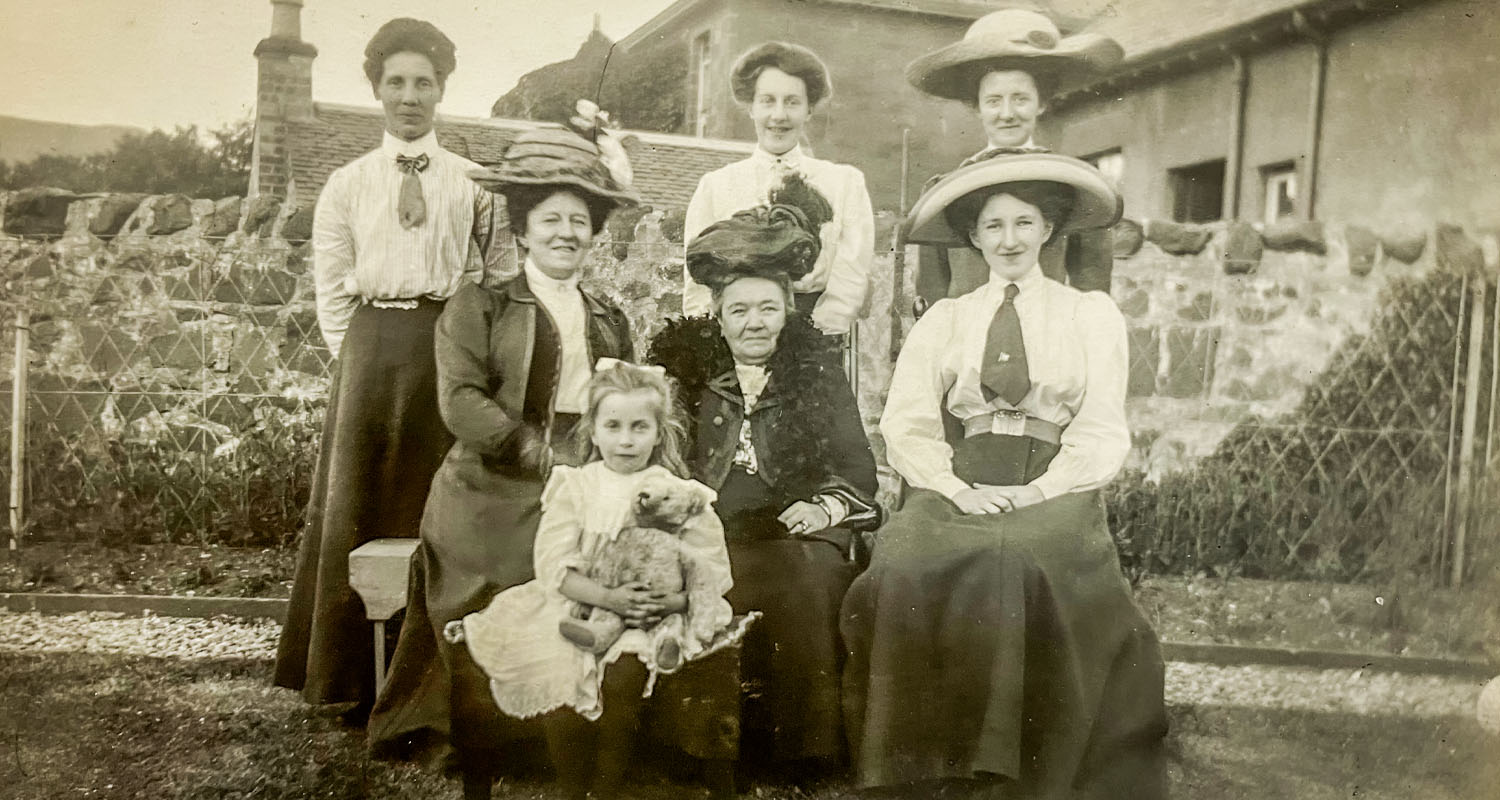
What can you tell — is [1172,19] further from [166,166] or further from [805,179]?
[166,166]

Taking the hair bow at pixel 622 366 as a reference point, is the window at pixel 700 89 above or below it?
above

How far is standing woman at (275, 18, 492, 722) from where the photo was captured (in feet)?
12.4

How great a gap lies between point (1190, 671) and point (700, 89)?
9.11 feet

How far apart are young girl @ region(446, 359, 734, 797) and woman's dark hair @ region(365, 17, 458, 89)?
3.78 ft

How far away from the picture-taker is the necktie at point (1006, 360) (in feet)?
12.7

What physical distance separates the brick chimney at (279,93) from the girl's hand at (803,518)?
80.1 inches

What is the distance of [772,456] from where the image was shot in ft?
12.6

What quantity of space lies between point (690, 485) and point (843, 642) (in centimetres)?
76

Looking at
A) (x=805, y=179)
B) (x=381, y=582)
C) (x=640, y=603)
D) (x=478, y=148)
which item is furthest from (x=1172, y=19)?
(x=381, y=582)

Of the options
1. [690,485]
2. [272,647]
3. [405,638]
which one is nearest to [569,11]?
[690,485]

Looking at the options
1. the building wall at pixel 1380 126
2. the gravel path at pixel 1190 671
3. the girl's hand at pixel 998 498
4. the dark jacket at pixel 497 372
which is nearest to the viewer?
the dark jacket at pixel 497 372

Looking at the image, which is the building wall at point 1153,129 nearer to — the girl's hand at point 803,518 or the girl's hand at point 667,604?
the girl's hand at point 803,518

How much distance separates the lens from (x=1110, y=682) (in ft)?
12.8

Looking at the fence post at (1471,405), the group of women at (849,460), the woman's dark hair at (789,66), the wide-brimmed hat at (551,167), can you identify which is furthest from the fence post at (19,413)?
the fence post at (1471,405)
